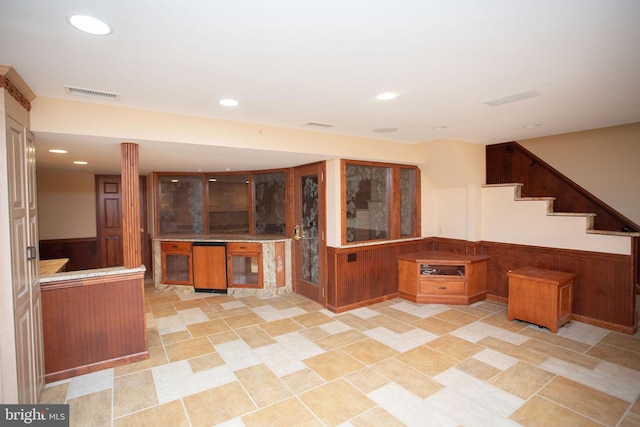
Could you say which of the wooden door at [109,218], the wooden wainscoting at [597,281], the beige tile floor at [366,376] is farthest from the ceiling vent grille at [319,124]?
the wooden door at [109,218]

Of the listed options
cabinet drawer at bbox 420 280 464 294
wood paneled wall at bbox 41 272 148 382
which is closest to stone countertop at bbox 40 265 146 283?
wood paneled wall at bbox 41 272 148 382

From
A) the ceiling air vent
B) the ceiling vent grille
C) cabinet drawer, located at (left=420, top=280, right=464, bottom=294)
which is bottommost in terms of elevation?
cabinet drawer, located at (left=420, top=280, right=464, bottom=294)

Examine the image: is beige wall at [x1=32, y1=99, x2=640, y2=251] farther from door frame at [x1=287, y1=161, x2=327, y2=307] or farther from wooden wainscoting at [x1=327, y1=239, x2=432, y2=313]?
wooden wainscoting at [x1=327, y1=239, x2=432, y2=313]

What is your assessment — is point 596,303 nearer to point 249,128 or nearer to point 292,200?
point 292,200

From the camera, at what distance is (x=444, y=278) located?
4.87m

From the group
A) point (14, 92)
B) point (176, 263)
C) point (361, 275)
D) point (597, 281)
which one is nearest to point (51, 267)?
point (176, 263)

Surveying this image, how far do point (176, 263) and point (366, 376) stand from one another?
417cm

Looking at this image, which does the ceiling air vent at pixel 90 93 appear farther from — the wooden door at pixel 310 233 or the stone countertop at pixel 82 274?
the wooden door at pixel 310 233

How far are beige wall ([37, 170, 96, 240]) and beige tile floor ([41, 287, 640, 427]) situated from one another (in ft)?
11.6

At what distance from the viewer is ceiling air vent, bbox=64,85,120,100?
2508 mm

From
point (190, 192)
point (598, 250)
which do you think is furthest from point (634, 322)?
point (190, 192)

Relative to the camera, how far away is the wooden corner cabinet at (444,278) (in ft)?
15.8

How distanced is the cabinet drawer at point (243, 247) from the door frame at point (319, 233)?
23.4 inches

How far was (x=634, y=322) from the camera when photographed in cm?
380
